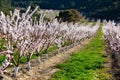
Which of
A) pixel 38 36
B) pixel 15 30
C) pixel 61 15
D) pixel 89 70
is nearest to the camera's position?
pixel 15 30

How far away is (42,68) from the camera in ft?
88.3

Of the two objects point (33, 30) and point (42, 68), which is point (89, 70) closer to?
point (42, 68)

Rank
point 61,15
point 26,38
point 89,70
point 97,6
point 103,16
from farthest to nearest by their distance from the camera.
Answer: point 97,6, point 103,16, point 61,15, point 89,70, point 26,38

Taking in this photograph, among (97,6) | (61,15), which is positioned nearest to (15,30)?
(61,15)

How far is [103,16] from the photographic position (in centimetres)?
15388

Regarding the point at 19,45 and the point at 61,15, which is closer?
the point at 19,45

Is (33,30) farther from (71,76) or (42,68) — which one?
(71,76)

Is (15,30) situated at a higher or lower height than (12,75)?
higher

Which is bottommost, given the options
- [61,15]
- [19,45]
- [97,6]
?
[19,45]

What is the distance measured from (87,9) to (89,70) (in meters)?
170

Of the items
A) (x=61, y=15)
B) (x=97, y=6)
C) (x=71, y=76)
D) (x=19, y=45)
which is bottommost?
(x=71, y=76)

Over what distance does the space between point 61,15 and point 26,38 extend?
80.3 m

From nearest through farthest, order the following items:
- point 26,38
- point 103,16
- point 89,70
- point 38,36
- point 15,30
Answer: point 15,30 < point 26,38 < point 89,70 < point 38,36 < point 103,16

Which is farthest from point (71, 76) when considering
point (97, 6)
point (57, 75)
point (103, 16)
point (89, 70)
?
point (97, 6)
